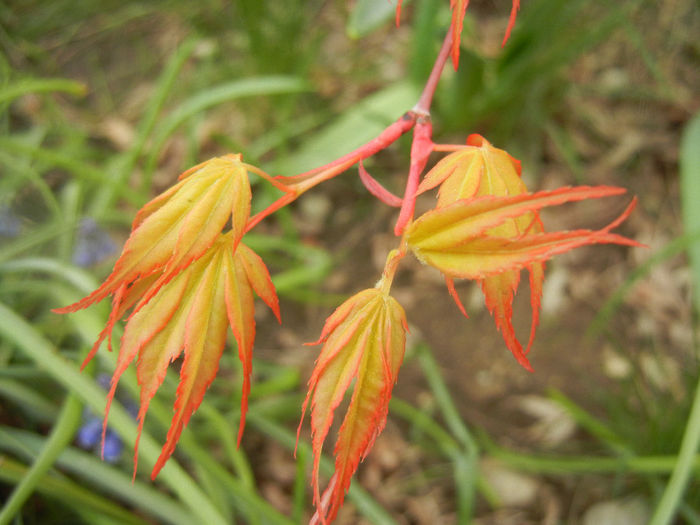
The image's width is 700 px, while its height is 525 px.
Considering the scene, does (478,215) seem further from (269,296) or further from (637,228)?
(637,228)

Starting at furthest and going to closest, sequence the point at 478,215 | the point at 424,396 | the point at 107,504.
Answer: the point at 424,396 < the point at 107,504 < the point at 478,215

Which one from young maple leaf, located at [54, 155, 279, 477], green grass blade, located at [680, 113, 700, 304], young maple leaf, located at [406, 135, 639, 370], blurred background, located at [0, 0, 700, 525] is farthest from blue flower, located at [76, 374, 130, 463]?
green grass blade, located at [680, 113, 700, 304]

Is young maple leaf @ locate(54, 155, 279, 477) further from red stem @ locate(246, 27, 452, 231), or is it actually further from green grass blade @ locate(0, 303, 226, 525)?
green grass blade @ locate(0, 303, 226, 525)

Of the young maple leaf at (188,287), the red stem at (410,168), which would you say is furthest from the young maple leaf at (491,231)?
the young maple leaf at (188,287)

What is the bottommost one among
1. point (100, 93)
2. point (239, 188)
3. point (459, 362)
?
point (459, 362)

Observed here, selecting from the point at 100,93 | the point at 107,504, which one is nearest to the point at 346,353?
the point at 107,504
